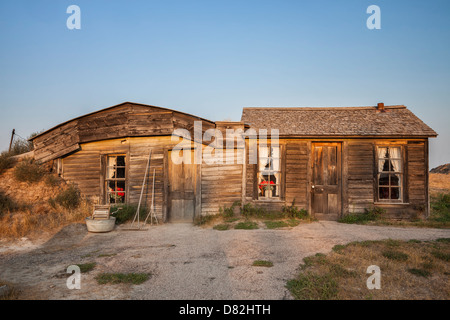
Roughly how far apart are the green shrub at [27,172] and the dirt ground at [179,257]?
3.27 metres

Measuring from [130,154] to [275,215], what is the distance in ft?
18.9

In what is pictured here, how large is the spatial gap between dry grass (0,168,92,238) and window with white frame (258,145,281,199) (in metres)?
6.24

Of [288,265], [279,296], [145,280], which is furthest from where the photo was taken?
[288,265]

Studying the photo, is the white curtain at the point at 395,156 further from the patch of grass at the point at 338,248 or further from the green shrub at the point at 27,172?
the green shrub at the point at 27,172

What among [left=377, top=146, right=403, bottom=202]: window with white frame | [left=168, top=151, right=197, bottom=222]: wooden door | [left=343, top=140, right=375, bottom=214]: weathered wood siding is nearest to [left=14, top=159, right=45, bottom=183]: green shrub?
[left=168, top=151, right=197, bottom=222]: wooden door

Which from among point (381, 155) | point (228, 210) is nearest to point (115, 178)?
point (228, 210)

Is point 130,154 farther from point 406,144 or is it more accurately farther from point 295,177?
point 406,144

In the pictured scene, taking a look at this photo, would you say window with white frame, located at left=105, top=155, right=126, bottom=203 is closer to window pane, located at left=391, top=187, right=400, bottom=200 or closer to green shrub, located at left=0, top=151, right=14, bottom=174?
green shrub, located at left=0, top=151, right=14, bottom=174

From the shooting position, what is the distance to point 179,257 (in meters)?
5.83

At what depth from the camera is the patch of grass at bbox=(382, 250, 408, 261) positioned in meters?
5.18

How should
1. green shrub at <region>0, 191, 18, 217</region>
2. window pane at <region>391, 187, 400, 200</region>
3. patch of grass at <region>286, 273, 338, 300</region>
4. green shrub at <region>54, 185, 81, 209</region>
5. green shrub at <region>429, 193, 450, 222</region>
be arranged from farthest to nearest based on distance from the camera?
window pane at <region>391, 187, 400, 200</region>, green shrub at <region>429, 193, 450, 222</region>, green shrub at <region>54, 185, 81, 209</region>, green shrub at <region>0, 191, 18, 217</region>, patch of grass at <region>286, 273, 338, 300</region>

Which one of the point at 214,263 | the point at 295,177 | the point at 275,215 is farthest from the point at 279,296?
the point at 295,177

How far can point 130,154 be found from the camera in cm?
1016

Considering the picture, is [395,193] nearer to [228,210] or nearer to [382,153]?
[382,153]
